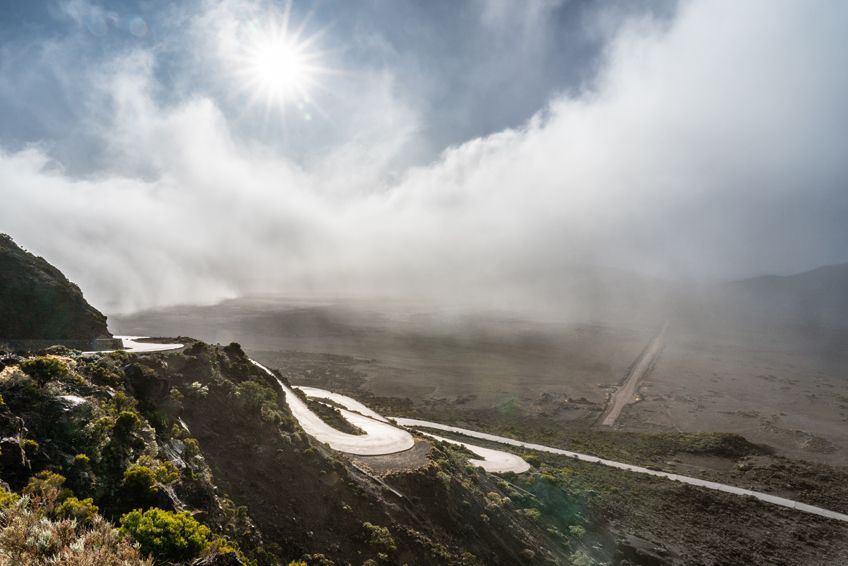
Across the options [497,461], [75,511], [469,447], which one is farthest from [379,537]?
[469,447]

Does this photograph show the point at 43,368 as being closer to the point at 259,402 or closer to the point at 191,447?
the point at 191,447

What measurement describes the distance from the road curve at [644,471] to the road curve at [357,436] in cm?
1713

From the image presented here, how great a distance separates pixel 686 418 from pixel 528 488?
156ft

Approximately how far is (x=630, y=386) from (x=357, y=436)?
70824 mm

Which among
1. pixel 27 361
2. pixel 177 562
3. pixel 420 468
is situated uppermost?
pixel 27 361

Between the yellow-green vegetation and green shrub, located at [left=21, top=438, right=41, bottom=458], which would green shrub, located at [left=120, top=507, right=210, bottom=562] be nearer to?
the yellow-green vegetation

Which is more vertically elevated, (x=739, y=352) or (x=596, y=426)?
(x=739, y=352)

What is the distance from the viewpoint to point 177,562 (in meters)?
7.93

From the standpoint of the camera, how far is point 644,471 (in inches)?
1549

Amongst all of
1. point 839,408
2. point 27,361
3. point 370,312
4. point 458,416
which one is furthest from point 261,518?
point 370,312

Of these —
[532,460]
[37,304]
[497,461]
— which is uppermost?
[37,304]

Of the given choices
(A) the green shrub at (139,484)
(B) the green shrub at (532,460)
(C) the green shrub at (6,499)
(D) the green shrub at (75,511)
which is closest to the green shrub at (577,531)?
(B) the green shrub at (532,460)

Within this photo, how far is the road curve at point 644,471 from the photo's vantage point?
33.6 m

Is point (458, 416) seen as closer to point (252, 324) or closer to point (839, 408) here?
point (839, 408)
